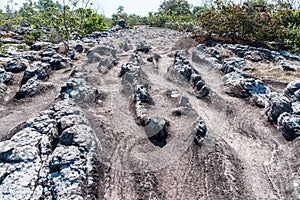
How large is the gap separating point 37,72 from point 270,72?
21857 mm

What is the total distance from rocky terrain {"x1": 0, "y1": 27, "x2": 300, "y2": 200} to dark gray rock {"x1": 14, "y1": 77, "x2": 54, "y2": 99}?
3.0 inches

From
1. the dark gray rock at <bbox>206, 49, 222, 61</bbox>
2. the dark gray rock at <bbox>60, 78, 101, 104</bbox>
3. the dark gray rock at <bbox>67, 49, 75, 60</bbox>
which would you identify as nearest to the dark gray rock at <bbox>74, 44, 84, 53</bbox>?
the dark gray rock at <bbox>67, 49, 75, 60</bbox>

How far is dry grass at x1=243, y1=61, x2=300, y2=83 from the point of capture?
21.5 meters

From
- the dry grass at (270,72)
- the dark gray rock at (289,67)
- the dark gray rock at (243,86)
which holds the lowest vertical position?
the dark gray rock at (243,86)

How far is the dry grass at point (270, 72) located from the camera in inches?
846

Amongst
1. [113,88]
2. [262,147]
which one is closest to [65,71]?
[113,88]

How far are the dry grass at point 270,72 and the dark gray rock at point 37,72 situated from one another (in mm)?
19711

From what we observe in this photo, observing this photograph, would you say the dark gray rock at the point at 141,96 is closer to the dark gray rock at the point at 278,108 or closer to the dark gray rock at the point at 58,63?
the dark gray rock at the point at 278,108

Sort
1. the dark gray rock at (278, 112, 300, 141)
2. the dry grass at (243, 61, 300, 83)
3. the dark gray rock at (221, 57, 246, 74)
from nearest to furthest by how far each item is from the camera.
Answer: the dark gray rock at (278, 112, 300, 141)
the dry grass at (243, 61, 300, 83)
the dark gray rock at (221, 57, 246, 74)

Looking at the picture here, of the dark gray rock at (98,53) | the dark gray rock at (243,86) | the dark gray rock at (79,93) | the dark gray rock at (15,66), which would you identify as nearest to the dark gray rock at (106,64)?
the dark gray rock at (98,53)

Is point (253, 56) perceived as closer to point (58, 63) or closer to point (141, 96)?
point (141, 96)

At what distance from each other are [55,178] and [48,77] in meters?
14.9

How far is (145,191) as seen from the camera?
9.80 metres

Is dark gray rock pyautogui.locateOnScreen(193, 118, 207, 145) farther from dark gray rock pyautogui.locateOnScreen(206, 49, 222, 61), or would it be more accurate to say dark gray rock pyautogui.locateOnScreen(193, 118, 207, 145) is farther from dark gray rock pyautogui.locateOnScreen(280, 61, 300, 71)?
dark gray rock pyautogui.locateOnScreen(206, 49, 222, 61)
